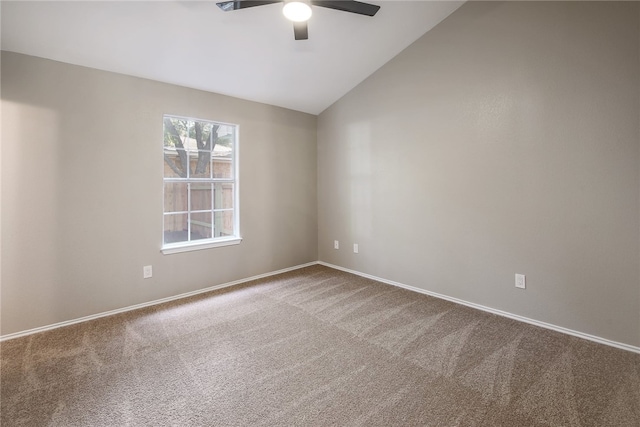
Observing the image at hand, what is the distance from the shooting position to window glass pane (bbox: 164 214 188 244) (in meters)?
3.26

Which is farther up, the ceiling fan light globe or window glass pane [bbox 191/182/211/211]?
the ceiling fan light globe

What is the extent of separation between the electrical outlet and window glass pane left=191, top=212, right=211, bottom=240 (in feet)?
1.88

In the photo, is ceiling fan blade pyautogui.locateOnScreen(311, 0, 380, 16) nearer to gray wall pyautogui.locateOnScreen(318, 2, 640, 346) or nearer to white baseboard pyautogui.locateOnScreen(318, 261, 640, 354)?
gray wall pyautogui.locateOnScreen(318, 2, 640, 346)

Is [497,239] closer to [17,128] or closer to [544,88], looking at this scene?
[544,88]

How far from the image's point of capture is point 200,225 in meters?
3.53

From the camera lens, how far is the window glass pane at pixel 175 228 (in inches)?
128

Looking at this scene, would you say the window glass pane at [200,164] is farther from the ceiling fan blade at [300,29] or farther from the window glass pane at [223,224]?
the ceiling fan blade at [300,29]

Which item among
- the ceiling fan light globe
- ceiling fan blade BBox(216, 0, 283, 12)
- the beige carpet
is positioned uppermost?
ceiling fan blade BBox(216, 0, 283, 12)

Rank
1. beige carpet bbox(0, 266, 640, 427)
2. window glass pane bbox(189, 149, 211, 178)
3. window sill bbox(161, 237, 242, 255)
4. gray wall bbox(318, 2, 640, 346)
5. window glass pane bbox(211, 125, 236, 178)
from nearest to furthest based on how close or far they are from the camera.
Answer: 1. beige carpet bbox(0, 266, 640, 427)
2. gray wall bbox(318, 2, 640, 346)
3. window sill bbox(161, 237, 242, 255)
4. window glass pane bbox(189, 149, 211, 178)
5. window glass pane bbox(211, 125, 236, 178)

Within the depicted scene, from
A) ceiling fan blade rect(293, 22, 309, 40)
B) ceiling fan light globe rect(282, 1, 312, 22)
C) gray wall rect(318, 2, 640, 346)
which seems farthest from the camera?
ceiling fan blade rect(293, 22, 309, 40)

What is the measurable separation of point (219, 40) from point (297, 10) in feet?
3.32

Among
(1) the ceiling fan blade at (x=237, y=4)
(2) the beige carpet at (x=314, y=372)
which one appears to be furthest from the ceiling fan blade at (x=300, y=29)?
(2) the beige carpet at (x=314, y=372)

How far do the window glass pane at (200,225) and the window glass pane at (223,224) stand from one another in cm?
9

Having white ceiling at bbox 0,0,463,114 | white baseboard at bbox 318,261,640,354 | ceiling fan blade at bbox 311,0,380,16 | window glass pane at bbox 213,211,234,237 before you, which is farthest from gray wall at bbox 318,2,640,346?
window glass pane at bbox 213,211,234,237
